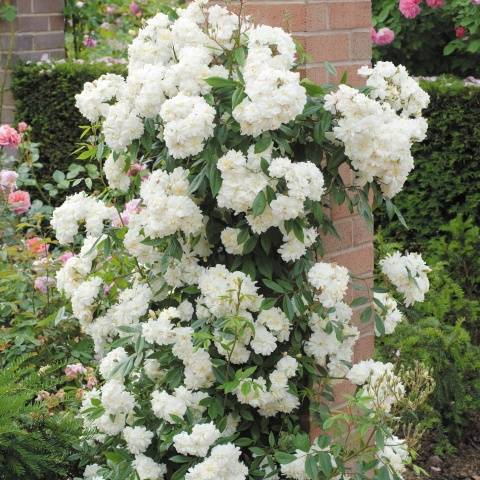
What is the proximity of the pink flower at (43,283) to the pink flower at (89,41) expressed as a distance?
3525mm

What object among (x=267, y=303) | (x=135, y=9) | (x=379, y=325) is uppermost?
(x=135, y=9)

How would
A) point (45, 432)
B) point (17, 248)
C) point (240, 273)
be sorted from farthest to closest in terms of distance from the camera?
point (17, 248) < point (45, 432) < point (240, 273)

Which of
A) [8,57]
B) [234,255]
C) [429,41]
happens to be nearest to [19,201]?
[234,255]

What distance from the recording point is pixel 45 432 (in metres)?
2.76

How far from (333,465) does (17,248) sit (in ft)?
6.25

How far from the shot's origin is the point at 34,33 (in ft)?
19.5

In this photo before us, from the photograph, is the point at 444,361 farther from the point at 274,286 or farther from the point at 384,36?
the point at 384,36

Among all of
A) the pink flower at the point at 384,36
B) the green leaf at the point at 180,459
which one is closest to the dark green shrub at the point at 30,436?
the green leaf at the point at 180,459

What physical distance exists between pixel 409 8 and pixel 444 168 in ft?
3.25

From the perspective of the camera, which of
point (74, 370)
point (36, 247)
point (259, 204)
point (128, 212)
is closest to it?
point (259, 204)

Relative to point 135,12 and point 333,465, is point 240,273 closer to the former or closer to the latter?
point 333,465

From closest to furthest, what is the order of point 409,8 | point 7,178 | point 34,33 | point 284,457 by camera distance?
point 284,457 → point 7,178 → point 409,8 → point 34,33

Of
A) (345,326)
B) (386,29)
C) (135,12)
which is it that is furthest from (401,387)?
(135,12)

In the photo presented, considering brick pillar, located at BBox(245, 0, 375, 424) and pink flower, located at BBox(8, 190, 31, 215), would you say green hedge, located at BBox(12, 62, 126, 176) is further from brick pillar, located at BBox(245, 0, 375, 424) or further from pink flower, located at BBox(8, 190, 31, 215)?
brick pillar, located at BBox(245, 0, 375, 424)
